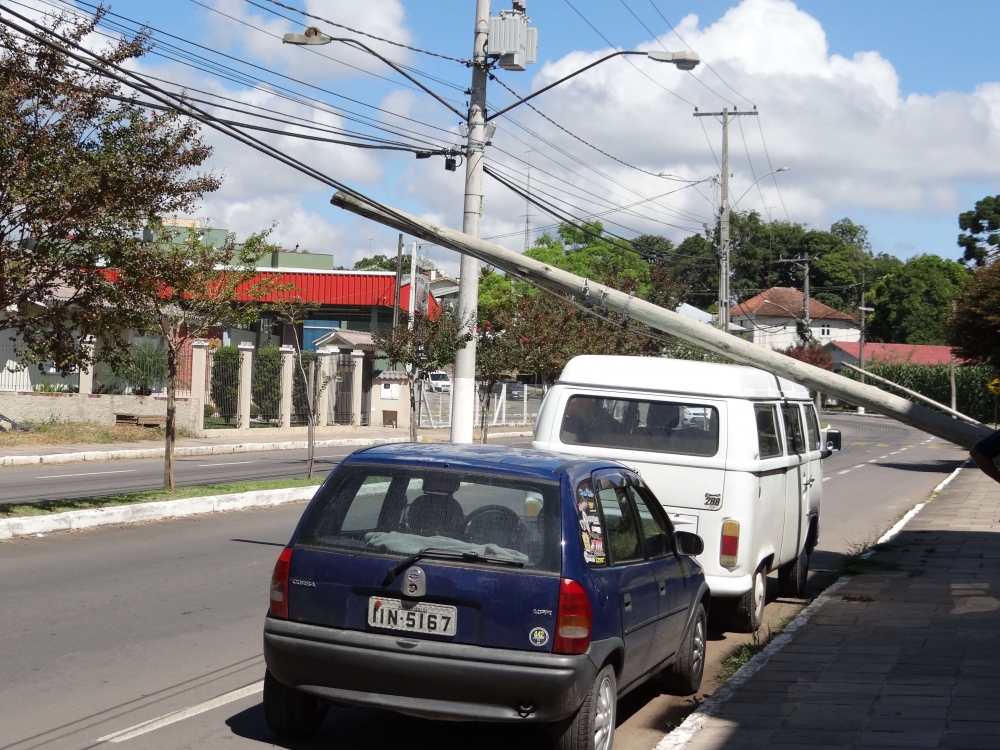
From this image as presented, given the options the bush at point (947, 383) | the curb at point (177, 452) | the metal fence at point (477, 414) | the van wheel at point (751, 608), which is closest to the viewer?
the van wheel at point (751, 608)

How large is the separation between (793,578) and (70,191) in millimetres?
8372

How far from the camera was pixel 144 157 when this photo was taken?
13.0 metres

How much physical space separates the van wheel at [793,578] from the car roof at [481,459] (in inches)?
217

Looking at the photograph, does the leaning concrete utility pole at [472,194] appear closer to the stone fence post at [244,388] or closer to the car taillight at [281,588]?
the car taillight at [281,588]

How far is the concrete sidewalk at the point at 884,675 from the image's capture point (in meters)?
5.78

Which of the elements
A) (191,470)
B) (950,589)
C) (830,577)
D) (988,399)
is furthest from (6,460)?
(988,399)

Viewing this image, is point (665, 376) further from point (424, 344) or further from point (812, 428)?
point (424, 344)

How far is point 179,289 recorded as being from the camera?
50.7 feet

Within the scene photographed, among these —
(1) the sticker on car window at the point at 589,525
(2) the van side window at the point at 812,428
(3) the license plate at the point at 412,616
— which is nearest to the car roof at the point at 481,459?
(1) the sticker on car window at the point at 589,525

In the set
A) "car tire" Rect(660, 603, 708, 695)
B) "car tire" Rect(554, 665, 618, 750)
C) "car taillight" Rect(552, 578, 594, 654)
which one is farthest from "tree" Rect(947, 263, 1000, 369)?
"car taillight" Rect(552, 578, 594, 654)

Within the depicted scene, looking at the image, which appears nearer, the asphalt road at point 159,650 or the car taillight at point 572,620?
the car taillight at point 572,620

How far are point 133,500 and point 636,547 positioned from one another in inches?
430

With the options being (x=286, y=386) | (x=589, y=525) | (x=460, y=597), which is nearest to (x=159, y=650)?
(x=460, y=597)

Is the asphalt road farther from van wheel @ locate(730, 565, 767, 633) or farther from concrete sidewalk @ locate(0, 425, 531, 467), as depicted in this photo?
concrete sidewalk @ locate(0, 425, 531, 467)
